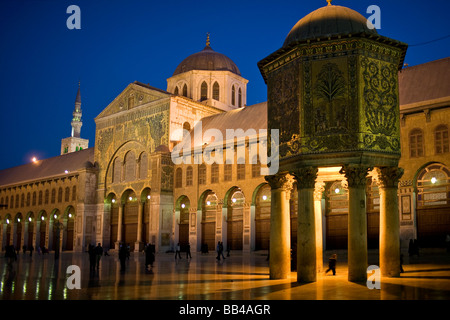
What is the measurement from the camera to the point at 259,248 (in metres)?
34.8

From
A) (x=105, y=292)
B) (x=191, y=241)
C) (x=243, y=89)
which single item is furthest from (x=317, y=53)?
(x=243, y=89)

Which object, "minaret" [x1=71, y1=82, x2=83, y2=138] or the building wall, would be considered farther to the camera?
"minaret" [x1=71, y1=82, x2=83, y2=138]

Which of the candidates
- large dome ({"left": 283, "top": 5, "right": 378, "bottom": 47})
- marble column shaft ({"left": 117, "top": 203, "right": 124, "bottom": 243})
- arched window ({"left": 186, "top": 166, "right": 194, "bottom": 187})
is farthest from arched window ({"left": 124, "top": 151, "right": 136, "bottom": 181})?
large dome ({"left": 283, "top": 5, "right": 378, "bottom": 47})

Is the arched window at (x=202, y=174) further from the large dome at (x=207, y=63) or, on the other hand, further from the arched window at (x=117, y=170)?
the large dome at (x=207, y=63)

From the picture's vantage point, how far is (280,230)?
51.2 ft

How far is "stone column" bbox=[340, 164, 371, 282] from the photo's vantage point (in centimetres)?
1361

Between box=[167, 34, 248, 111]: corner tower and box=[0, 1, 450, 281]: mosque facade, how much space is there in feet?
0.48

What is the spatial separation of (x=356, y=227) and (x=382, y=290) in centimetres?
235

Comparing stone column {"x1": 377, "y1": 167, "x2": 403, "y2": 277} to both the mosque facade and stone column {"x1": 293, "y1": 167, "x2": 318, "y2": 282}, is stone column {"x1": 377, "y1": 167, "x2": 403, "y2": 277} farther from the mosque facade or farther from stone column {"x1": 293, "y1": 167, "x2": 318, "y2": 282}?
stone column {"x1": 293, "y1": 167, "x2": 318, "y2": 282}

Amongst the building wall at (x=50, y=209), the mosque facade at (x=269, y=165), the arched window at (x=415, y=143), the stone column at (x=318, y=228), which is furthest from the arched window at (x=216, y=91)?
the stone column at (x=318, y=228)

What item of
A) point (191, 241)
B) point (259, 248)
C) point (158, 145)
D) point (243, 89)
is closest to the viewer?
point (259, 248)

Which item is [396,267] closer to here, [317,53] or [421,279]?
[421,279]

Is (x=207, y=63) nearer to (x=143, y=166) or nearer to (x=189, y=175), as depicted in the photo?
(x=143, y=166)

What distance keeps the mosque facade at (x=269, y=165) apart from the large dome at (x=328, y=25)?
56 mm
